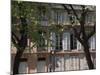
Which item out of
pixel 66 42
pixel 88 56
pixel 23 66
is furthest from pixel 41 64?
pixel 88 56

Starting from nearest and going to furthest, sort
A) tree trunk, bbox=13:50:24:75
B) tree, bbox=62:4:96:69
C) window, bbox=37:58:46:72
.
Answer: tree trunk, bbox=13:50:24:75, window, bbox=37:58:46:72, tree, bbox=62:4:96:69

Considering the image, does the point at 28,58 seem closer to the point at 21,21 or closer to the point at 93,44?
the point at 21,21

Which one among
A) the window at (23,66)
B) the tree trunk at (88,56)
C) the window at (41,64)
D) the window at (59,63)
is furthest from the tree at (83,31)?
the window at (23,66)

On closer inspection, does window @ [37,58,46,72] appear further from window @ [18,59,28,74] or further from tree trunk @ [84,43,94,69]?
tree trunk @ [84,43,94,69]

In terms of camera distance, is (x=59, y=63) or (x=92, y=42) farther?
(x=92, y=42)

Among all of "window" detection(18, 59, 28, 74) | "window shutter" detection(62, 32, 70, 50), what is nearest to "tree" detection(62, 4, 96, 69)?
"window shutter" detection(62, 32, 70, 50)

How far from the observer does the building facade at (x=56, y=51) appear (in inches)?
85.5

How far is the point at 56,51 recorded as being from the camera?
7.36 feet

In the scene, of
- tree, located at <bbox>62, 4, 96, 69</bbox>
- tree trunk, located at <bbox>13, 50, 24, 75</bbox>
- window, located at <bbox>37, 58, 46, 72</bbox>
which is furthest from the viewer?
tree, located at <bbox>62, 4, 96, 69</bbox>

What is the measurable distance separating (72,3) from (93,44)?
1.55 feet

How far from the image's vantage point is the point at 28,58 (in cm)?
215

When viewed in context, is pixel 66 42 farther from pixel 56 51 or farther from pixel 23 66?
pixel 23 66

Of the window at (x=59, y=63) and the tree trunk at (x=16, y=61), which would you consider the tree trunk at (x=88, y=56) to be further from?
the tree trunk at (x=16, y=61)

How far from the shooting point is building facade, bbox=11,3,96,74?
7.13 feet
